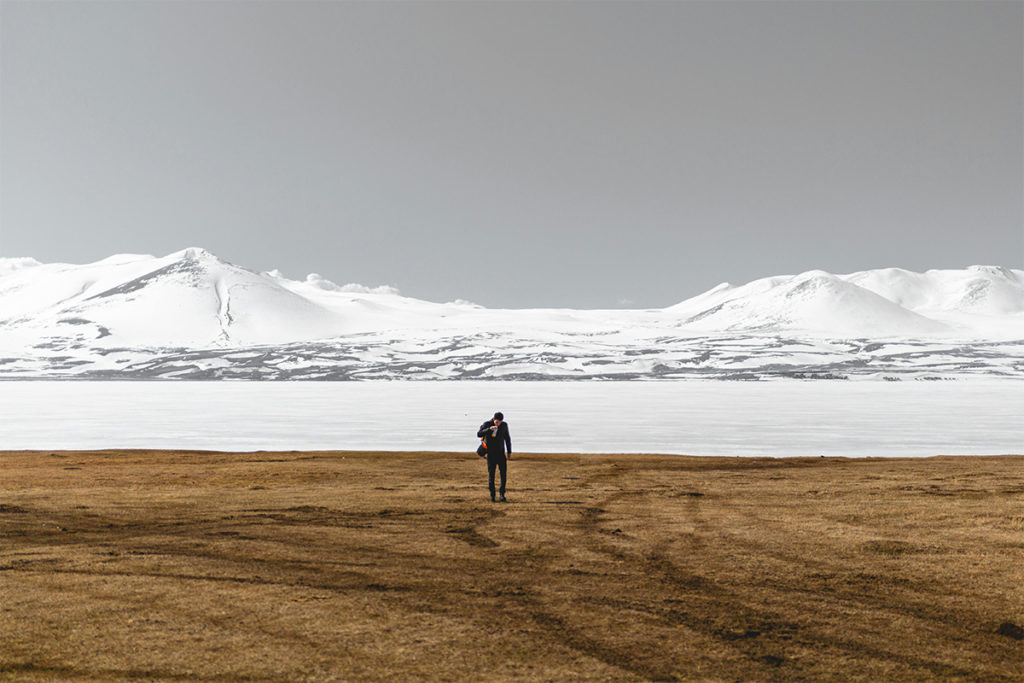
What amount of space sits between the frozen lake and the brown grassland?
13.7m

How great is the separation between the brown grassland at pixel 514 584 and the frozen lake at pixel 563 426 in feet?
45.1

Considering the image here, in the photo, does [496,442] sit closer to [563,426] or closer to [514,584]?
[514,584]

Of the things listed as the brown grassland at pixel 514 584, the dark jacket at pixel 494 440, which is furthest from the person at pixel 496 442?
the brown grassland at pixel 514 584

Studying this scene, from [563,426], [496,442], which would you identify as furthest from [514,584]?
[563,426]

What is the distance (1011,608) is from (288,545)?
32.7 ft

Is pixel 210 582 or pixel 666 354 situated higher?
pixel 666 354

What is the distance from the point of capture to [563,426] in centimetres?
4331

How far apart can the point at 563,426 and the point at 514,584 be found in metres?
32.8

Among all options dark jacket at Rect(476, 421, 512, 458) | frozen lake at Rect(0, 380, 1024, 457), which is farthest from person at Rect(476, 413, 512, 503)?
frozen lake at Rect(0, 380, 1024, 457)

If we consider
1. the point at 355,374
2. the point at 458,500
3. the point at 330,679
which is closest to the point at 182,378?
the point at 355,374

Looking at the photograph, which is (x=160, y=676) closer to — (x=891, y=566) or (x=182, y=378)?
(x=891, y=566)

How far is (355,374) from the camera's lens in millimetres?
159000

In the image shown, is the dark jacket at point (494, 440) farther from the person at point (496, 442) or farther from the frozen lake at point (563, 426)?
the frozen lake at point (563, 426)

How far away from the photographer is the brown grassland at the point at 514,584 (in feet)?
25.9
